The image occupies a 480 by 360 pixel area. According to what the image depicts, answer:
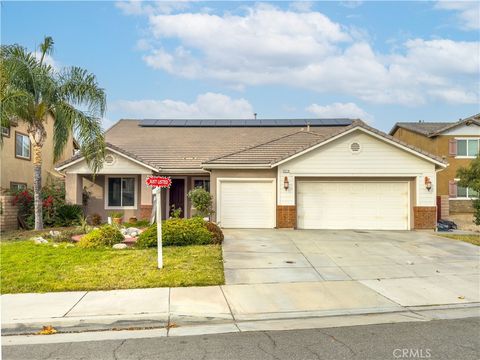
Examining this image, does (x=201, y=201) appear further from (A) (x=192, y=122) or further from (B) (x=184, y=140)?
(A) (x=192, y=122)

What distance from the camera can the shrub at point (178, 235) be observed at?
12078mm

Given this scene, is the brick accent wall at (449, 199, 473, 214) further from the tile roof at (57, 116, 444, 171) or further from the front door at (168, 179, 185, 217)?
the front door at (168, 179, 185, 217)

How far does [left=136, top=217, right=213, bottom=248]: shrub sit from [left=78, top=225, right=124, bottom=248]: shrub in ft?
2.71

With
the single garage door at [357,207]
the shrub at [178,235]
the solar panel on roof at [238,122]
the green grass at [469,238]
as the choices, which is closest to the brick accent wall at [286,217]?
the single garage door at [357,207]

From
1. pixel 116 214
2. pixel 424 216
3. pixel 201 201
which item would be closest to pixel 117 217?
pixel 116 214

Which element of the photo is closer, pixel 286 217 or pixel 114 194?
pixel 286 217

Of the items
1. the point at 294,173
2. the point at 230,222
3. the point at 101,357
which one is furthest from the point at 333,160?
the point at 101,357

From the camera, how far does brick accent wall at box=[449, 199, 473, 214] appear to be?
91.6 feet

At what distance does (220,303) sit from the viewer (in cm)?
739

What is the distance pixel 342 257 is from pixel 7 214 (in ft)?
42.7

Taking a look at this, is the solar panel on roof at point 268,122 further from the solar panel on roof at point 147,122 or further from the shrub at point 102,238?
the shrub at point 102,238
